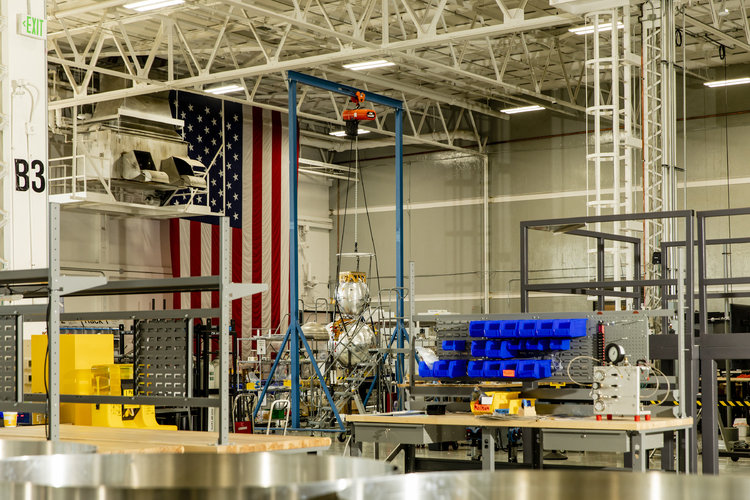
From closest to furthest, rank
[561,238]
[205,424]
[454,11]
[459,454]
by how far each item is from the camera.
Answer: [205,424] < [459,454] < [454,11] < [561,238]

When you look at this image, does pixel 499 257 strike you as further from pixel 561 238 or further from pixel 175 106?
pixel 175 106

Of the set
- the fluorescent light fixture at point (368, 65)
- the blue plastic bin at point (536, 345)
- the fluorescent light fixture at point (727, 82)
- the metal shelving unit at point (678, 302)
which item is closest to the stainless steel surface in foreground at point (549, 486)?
the metal shelving unit at point (678, 302)

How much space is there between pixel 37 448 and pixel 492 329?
6.45 metres

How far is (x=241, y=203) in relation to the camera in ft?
81.0

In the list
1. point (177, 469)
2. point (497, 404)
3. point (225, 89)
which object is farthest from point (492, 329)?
point (225, 89)

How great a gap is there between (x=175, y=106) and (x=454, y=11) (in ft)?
23.0

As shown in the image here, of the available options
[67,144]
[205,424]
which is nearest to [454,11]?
[67,144]

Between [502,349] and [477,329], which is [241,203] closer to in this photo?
[477,329]

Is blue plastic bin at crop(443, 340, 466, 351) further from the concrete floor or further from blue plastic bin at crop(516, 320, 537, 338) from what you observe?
the concrete floor

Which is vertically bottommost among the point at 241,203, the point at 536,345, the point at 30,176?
the point at 536,345

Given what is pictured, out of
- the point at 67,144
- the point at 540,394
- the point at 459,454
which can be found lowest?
the point at 459,454

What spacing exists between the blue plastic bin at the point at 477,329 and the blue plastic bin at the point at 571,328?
710 millimetres

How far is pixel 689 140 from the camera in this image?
23.2 meters

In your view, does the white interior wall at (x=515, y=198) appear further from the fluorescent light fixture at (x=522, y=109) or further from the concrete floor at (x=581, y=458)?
the concrete floor at (x=581, y=458)
